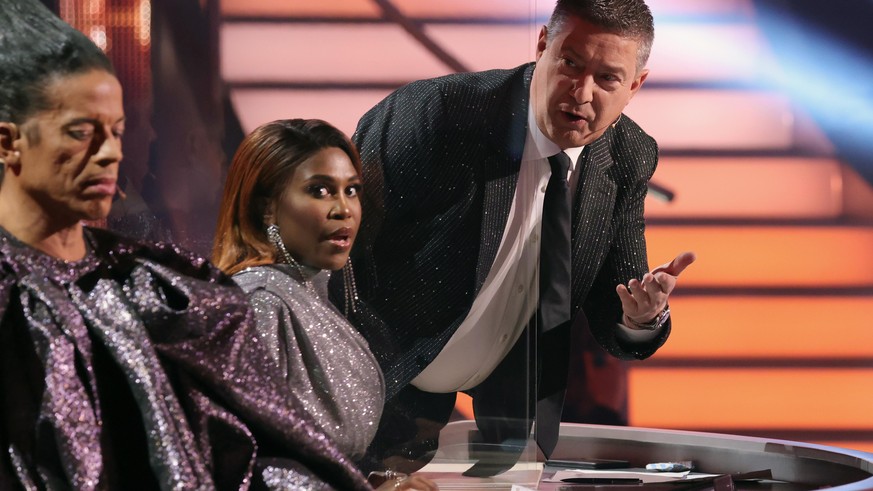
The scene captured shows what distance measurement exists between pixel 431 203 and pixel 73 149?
382 mm

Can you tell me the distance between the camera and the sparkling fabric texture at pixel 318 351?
96 centimetres

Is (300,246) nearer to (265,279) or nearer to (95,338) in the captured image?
(265,279)

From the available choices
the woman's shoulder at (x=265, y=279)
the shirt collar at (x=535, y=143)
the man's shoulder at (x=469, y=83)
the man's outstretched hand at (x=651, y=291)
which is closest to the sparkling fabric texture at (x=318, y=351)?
the woman's shoulder at (x=265, y=279)

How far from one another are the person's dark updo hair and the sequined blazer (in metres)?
0.27

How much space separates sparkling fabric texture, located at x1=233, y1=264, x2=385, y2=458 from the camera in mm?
960

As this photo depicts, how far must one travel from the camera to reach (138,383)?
2.73ft

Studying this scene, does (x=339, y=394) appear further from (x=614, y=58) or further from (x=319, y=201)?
(x=614, y=58)

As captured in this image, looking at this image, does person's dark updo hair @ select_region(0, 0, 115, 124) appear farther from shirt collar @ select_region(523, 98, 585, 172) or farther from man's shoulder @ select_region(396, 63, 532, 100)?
shirt collar @ select_region(523, 98, 585, 172)

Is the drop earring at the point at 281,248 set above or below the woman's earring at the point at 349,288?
above

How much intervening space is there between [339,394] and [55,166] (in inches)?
12.4

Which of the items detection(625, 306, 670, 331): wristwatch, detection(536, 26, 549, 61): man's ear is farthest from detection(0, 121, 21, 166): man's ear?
detection(625, 306, 670, 331): wristwatch

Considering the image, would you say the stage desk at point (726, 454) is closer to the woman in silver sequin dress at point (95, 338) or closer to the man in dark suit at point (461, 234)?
the man in dark suit at point (461, 234)

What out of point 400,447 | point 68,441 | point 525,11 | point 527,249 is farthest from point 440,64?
point 68,441

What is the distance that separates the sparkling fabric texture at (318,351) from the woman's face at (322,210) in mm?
17
